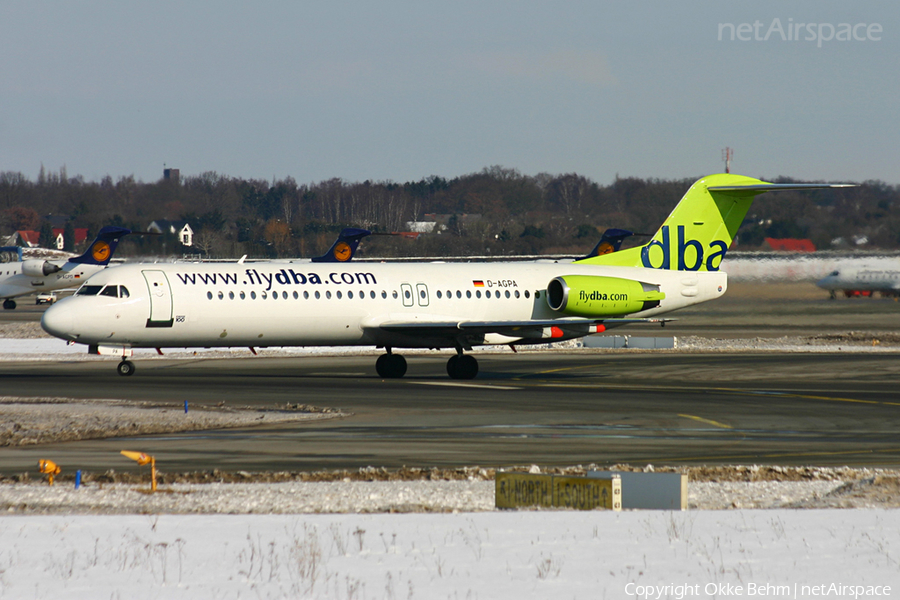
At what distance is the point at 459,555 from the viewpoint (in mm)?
10406

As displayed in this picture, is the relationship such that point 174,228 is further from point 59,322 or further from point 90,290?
point 59,322

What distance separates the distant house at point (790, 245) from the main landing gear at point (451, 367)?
2572cm

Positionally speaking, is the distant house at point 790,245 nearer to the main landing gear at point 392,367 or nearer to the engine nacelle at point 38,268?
the main landing gear at point 392,367

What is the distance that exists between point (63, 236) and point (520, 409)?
112021mm

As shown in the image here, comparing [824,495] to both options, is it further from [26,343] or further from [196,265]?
[26,343]

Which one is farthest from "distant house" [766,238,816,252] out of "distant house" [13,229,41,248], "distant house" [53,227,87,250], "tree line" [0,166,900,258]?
"distant house" [13,229,41,248]

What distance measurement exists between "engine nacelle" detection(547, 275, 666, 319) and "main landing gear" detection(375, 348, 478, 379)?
143 inches

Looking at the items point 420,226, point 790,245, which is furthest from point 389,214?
point 790,245

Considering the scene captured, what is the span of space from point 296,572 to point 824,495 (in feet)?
24.7

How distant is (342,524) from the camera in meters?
11.8

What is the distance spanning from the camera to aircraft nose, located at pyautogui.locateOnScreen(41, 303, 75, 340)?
98.3ft

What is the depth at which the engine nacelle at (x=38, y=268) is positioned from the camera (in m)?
77.9

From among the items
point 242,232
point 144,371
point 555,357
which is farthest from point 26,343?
point 242,232

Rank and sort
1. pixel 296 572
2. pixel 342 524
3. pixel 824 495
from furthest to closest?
1. pixel 824 495
2. pixel 342 524
3. pixel 296 572
